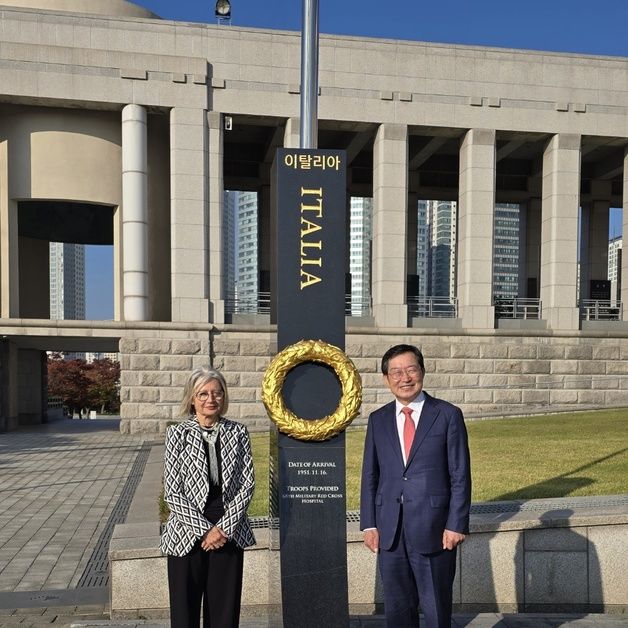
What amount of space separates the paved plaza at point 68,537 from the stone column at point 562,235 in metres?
15.1

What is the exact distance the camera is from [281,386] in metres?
5.29

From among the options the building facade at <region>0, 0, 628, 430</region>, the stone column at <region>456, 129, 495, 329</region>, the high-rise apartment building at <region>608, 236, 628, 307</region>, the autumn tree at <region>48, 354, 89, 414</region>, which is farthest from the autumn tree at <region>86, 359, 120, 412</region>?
the high-rise apartment building at <region>608, 236, 628, 307</region>

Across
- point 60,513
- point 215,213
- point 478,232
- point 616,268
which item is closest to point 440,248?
point 616,268

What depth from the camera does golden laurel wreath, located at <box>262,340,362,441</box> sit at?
207 inches

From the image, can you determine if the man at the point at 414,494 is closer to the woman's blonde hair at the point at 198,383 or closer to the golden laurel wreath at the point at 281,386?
the golden laurel wreath at the point at 281,386

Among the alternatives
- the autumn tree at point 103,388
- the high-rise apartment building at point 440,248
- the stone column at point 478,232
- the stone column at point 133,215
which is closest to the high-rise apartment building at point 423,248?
the high-rise apartment building at point 440,248

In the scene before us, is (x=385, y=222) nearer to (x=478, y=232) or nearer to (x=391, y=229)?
(x=391, y=229)

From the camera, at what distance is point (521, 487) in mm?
8797

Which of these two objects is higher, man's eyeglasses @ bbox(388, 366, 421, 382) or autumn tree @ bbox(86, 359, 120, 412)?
man's eyeglasses @ bbox(388, 366, 421, 382)

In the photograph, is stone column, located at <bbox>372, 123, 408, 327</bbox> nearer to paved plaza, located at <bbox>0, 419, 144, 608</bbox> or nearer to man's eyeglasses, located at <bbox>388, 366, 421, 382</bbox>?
→ paved plaza, located at <bbox>0, 419, 144, 608</bbox>

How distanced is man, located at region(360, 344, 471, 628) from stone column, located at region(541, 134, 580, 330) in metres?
20.6

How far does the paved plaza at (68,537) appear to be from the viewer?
19.1 feet

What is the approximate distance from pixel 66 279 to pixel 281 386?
188 m

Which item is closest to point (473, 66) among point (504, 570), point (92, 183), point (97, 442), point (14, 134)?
point (92, 183)
